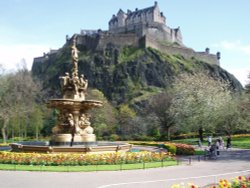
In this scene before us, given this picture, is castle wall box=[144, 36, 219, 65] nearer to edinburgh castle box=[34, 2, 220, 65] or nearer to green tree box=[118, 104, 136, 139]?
edinburgh castle box=[34, 2, 220, 65]

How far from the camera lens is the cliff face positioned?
8875 cm

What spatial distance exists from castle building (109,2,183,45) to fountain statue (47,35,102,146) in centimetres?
8156

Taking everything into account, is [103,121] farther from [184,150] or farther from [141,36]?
[141,36]

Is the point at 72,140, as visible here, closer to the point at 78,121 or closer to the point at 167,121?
the point at 78,121

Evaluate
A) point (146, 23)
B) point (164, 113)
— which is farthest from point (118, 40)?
point (164, 113)

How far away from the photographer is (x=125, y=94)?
86188 millimetres

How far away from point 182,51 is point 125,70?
76.9 ft

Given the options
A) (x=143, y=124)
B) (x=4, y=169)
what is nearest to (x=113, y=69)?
(x=143, y=124)

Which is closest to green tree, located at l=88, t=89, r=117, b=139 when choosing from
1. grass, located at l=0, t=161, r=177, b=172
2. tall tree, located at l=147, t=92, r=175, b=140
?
tall tree, located at l=147, t=92, r=175, b=140

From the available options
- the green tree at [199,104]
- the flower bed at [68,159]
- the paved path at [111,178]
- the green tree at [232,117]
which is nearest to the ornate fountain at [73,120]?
the flower bed at [68,159]

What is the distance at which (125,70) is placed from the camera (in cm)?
9181

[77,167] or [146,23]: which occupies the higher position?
[146,23]

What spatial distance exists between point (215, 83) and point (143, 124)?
15.0 m

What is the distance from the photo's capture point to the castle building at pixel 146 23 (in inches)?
4242
